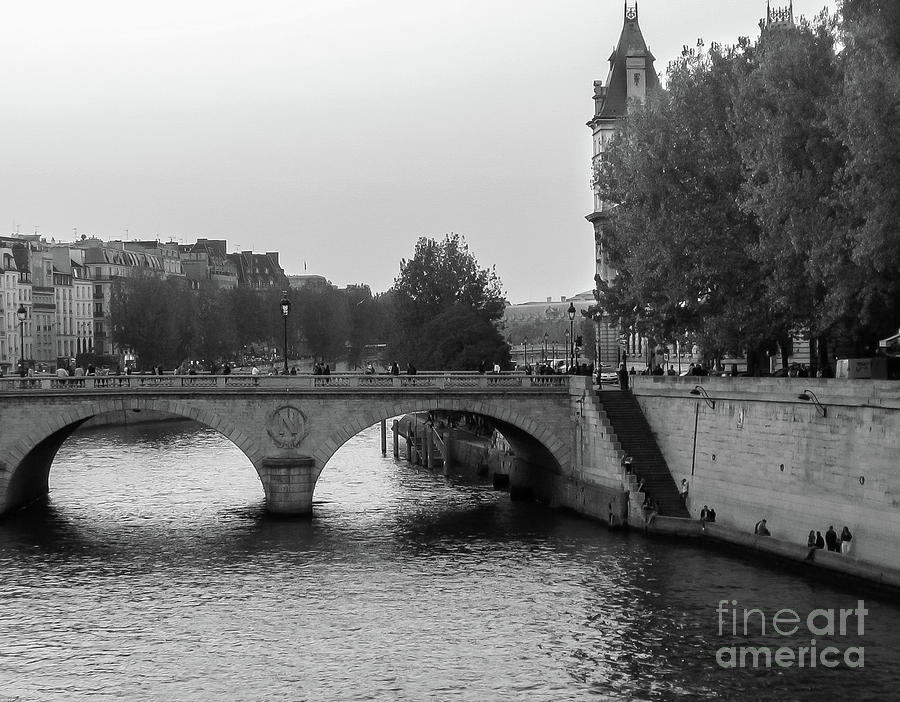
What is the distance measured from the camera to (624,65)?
267 feet

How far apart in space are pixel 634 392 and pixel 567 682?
2157cm

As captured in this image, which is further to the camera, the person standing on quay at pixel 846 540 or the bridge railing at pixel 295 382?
the bridge railing at pixel 295 382

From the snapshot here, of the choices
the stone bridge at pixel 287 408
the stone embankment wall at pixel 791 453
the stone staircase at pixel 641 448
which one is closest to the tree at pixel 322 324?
the stone bridge at pixel 287 408

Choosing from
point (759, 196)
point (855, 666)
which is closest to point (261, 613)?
point (855, 666)

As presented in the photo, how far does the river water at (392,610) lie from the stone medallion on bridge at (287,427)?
2701 millimetres

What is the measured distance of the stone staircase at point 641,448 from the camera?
146 ft

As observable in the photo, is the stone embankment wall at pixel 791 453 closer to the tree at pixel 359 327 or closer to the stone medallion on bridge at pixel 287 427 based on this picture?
the stone medallion on bridge at pixel 287 427

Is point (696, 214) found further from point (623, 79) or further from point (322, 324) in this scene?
point (322, 324)

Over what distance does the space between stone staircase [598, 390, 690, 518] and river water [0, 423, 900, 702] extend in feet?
7.33

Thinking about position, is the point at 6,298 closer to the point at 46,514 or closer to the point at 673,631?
the point at 46,514

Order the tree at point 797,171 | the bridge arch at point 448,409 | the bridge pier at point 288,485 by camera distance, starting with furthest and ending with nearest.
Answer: the bridge arch at point 448,409, the bridge pier at point 288,485, the tree at point 797,171

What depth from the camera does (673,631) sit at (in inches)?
1252

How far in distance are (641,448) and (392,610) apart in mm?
14534

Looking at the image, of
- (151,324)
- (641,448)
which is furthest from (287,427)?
(151,324)
